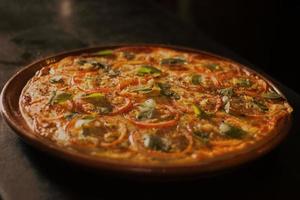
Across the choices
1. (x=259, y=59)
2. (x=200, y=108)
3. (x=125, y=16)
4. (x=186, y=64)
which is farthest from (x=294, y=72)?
(x=200, y=108)

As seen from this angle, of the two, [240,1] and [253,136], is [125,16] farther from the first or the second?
[253,136]

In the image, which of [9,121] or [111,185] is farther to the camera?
[9,121]

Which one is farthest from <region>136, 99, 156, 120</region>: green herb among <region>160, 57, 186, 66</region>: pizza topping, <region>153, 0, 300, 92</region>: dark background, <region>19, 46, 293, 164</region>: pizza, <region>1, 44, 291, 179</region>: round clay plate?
<region>153, 0, 300, 92</region>: dark background

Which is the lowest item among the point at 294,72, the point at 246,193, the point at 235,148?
the point at 294,72

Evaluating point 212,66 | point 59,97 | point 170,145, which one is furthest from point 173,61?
point 170,145

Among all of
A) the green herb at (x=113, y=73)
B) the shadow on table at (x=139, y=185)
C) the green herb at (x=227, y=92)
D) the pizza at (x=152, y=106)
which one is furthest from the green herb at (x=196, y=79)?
the shadow on table at (x=139, y=185)
